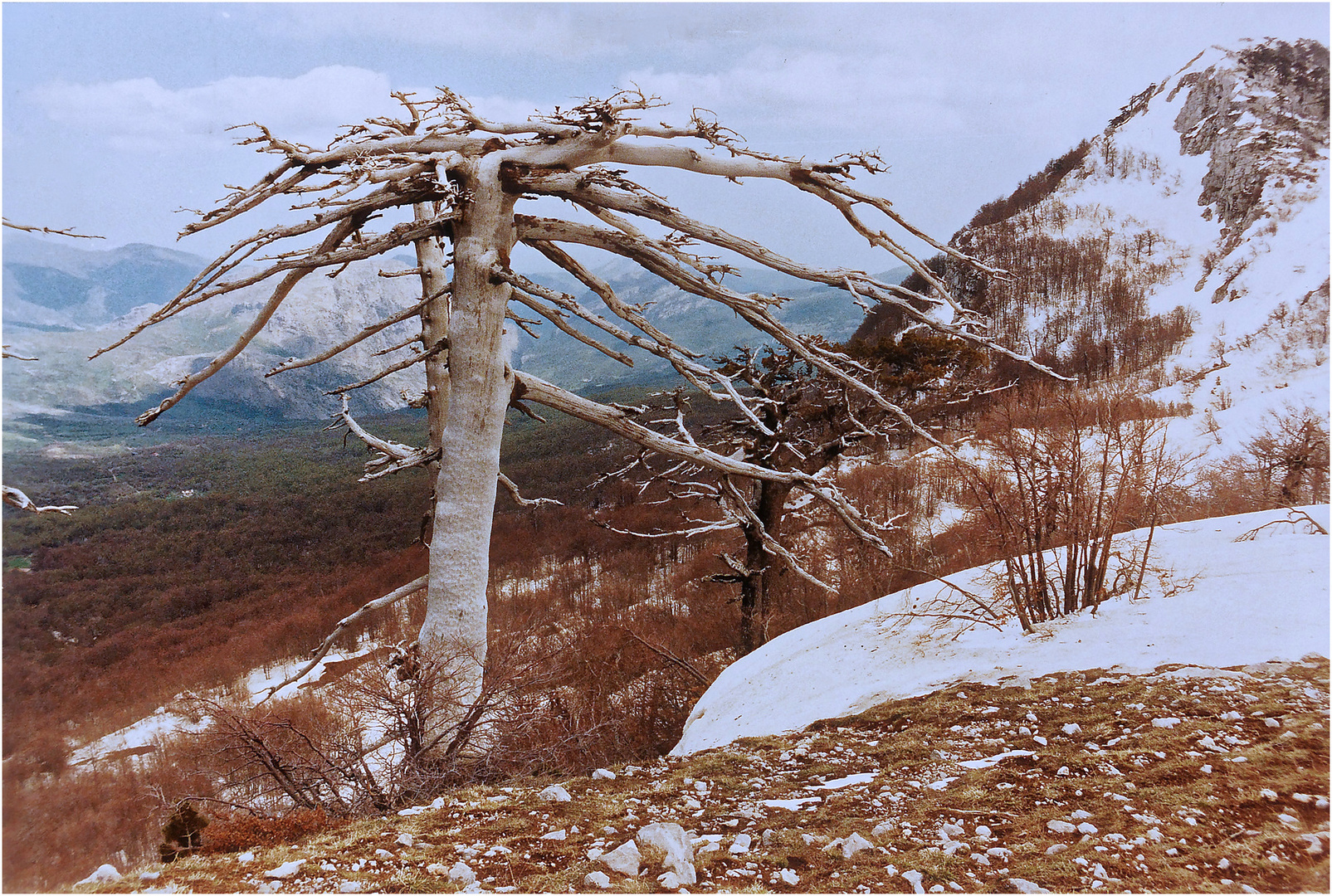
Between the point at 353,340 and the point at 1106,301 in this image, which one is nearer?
the point at 353,340

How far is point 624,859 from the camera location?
7.13 feet

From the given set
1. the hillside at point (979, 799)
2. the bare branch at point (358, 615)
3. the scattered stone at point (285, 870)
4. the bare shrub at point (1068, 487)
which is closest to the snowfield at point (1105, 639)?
the hillside at point (979, 799)

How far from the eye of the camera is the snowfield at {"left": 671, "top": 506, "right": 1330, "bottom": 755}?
3992mm

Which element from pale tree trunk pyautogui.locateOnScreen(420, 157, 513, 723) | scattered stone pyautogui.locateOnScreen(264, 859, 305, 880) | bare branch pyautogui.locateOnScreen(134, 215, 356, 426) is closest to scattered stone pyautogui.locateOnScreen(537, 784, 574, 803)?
scattered stone pyautogui.locateOnScreen(264, 859, 305, 880)

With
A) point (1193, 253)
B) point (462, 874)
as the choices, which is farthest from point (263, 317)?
point (1193, 253)

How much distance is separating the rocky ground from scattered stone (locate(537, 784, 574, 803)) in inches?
0.8

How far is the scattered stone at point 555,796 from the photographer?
2.88 meters

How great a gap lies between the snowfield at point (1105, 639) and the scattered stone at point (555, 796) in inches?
88.8

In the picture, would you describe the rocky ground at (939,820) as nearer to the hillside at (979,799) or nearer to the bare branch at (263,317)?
the hillside at (979,799)

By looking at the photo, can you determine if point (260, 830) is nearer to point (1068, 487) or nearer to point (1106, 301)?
point (1068, 487)

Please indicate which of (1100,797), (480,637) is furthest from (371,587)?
(1100,797)

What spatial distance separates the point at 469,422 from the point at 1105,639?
4.66m

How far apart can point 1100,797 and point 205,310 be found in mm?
45646

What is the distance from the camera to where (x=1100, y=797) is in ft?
8.36
